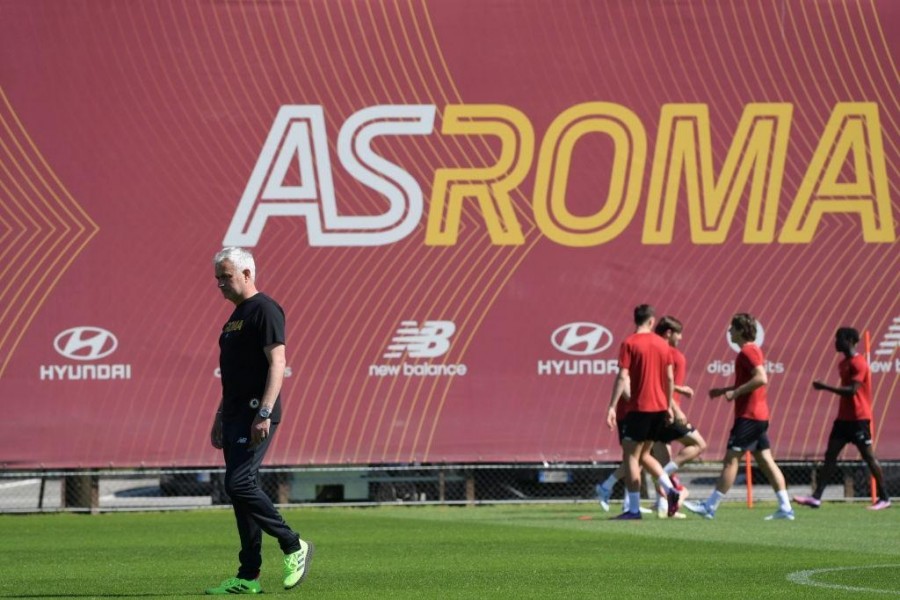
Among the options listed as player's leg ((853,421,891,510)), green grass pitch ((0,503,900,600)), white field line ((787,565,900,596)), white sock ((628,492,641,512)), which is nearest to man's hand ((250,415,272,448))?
green grass pitch ((0,503,900,600))

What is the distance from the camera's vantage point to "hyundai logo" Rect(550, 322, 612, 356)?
1855 cm

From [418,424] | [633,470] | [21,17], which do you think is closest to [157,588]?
[633,470]

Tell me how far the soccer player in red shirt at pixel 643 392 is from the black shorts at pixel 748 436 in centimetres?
68

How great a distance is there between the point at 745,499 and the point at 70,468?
8.17m

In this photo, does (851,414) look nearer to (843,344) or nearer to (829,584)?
(843,344)

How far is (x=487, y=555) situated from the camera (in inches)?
458

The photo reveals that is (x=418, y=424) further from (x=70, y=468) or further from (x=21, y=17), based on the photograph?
(x=21, y=17)

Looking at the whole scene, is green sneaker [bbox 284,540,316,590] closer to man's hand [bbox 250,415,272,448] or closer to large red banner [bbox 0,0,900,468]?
man's hand [bbox 250,415,272,448]

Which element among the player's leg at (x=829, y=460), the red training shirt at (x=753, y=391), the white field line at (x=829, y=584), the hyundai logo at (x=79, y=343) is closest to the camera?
the white field line at (x=829, y=584)

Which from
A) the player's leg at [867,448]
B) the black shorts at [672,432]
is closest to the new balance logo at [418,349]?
the black shorts at [672,432]

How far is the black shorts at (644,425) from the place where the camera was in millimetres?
14930

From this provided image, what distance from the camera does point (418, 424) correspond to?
18312 millimetres

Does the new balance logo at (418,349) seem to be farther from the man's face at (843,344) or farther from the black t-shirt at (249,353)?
the black t-shirt at (249,353)

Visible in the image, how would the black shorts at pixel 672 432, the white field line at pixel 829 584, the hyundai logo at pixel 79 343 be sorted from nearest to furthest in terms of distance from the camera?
the white field line at pixel 829 584
the black shorts at pixel 672 432
the hyundai logo at pixel 79 343
